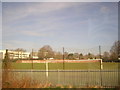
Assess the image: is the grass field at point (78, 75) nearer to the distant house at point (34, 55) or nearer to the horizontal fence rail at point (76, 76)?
the horizontal fence rail at point (76, 76)

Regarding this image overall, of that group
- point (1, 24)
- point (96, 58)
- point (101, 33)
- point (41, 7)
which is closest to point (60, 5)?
point (41, 7)

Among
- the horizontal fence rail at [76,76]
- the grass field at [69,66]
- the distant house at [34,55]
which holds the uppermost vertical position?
the distant house at [34,55]

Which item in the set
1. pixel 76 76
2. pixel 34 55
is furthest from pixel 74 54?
pixel 34 55

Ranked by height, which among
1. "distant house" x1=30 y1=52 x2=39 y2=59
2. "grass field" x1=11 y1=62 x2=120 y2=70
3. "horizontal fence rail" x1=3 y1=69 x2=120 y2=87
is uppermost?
"distant house" x1=30 y1=52 x2=39 y2=59

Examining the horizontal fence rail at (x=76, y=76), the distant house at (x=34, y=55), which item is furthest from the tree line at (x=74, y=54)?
the horizontal fence rail at (x=76, y=76)

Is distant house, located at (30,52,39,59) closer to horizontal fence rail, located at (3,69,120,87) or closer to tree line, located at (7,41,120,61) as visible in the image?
tree line, located at (7,41,120,61)

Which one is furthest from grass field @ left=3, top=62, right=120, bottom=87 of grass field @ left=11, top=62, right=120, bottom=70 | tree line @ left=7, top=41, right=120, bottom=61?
tree line @ left=7, top=41, right=120, bottom=61

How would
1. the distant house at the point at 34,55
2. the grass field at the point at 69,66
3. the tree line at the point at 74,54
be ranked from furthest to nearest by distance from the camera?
the distant house at the point at 34,55 → the grass field at the point at 69,66 → the tree line at the point at 74,54

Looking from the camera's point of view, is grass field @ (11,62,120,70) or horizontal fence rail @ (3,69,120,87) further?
grass field @ (11,62,120,70)

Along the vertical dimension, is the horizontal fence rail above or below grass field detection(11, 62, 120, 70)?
below

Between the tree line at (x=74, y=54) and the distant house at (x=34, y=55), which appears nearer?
the tree line at (x=74, y=54)

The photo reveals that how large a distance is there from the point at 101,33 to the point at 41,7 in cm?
116

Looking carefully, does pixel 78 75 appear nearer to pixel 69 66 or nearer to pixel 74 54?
pixel 69 66

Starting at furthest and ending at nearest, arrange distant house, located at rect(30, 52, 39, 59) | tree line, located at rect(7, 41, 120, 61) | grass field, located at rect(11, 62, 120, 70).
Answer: distant house, located at rect(30, 52, 39, 59)
grass field, located at rect(11, 62, 120, 70)
tree line, located at rect(7, 41, 120, 61)
